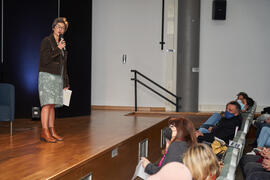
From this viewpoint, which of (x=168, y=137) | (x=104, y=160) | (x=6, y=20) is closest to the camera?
(x=168, y=137)

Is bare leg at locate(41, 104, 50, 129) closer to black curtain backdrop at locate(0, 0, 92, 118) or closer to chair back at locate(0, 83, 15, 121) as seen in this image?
chair back at locate(0, 83, 15, 121)

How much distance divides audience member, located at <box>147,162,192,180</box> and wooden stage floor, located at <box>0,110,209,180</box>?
82 centimetres

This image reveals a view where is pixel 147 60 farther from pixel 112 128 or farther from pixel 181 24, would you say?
pixel 112 128

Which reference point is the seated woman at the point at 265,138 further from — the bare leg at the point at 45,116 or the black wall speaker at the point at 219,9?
the black wall speaker at the point at 219,9

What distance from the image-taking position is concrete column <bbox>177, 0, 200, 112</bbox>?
8591mm

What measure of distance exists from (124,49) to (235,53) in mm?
3009

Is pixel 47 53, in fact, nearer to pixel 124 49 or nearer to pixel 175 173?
pixel 175 173

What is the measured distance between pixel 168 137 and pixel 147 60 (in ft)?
22.0

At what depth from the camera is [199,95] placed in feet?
30.4

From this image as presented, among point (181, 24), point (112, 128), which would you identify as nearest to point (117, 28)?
point (181, 24)

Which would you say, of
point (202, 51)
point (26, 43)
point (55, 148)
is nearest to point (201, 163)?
point (55, 148)

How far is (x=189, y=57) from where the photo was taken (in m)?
8.62

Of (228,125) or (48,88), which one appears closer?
(48,88)

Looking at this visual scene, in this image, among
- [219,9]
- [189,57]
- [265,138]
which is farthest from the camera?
[219,9]
